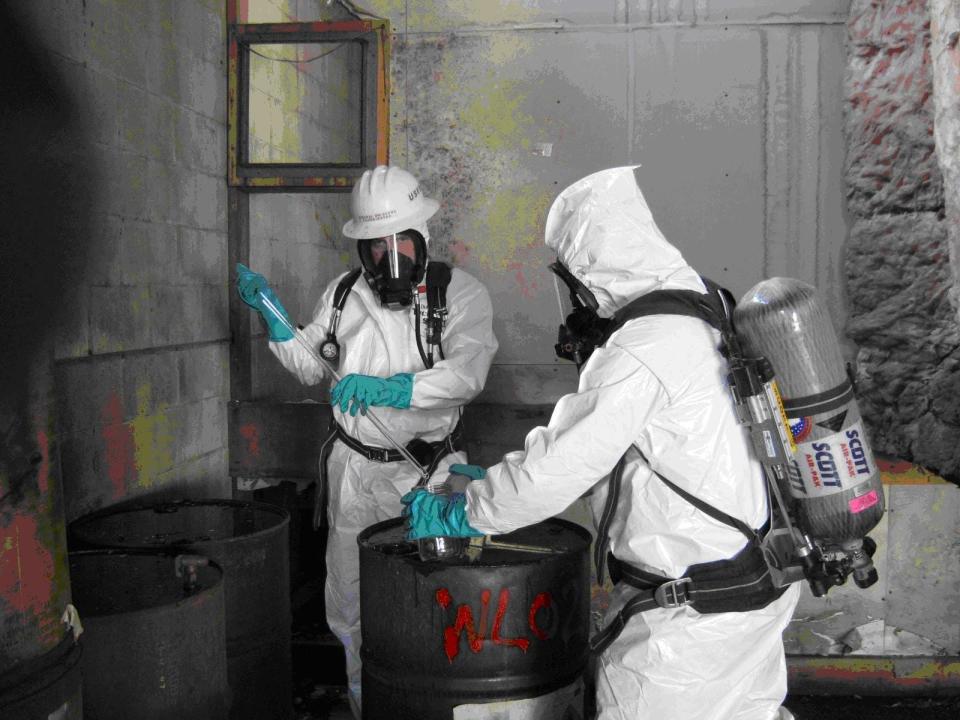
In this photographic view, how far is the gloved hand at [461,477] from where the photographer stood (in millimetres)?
2539

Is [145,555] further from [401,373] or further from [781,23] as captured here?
[781,23]

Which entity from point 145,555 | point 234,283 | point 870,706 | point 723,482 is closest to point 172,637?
point 145,555

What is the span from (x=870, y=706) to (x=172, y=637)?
2.80 m

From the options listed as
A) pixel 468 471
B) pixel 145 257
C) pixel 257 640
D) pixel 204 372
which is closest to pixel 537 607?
pixel 468 471

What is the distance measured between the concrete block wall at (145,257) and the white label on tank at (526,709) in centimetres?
135

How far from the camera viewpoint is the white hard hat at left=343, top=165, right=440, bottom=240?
318cm

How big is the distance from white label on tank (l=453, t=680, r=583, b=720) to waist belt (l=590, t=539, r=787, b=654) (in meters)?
0.52

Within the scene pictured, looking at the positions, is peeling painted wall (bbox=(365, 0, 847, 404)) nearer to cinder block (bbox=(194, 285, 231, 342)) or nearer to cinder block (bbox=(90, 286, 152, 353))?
cinder block (bbox=(194, 285, 231, 342))

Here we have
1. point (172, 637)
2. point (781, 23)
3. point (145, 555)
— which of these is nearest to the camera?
point (172, 637)

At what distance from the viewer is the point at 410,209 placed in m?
3.21

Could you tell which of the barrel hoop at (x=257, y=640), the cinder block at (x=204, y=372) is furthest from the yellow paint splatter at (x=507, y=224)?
the barrel hoop at (x=257, y=640)

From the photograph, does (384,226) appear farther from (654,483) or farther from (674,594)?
(674,594)

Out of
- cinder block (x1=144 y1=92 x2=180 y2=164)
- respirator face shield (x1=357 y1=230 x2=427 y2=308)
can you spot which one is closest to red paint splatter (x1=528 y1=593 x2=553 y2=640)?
respirator face shield (x1=357 y1=230 x2=427 y2=308)

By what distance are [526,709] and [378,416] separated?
123 centimetres
